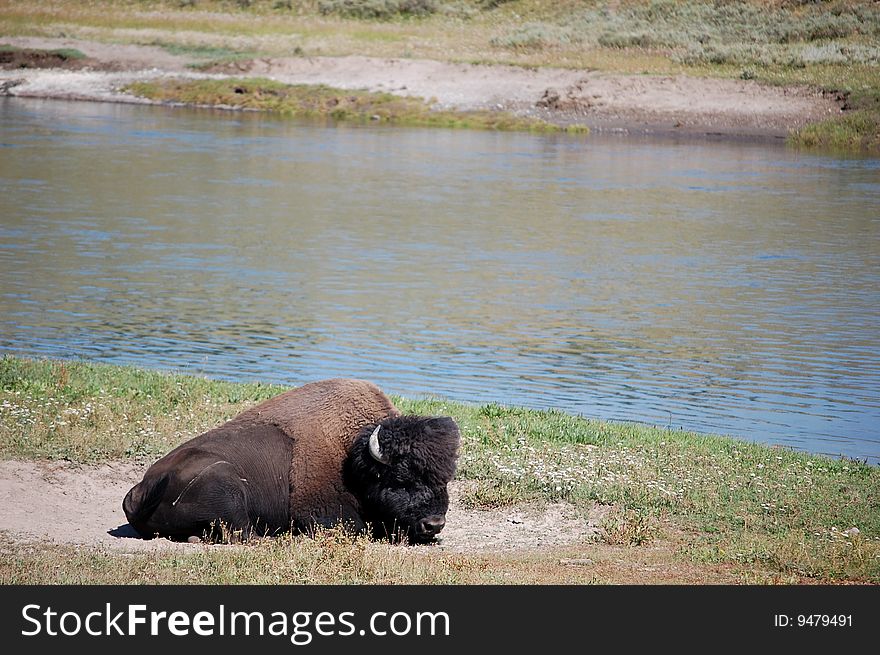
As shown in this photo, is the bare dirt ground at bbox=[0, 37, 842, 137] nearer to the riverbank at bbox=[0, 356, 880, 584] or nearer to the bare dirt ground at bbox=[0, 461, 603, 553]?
the riverbank at bbox=[0, 356, 880, 584]

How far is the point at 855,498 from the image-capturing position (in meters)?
9.84

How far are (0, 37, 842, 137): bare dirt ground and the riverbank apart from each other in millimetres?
35918

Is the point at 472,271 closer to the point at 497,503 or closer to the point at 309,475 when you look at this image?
the point at 497,503

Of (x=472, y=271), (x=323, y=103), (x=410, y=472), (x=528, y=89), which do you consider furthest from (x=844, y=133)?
(x=410, y=472)

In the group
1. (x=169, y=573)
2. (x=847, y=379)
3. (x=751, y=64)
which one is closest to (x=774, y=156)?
(x=751, y=64)

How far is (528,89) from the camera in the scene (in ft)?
163

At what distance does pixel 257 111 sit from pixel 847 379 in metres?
A: 39.1

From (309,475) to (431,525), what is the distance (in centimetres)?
95

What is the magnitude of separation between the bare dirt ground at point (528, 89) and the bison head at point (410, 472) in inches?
1539

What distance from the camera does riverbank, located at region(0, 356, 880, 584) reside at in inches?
287

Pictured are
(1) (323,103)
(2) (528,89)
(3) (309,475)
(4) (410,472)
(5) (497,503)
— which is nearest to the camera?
(4) (410,472)

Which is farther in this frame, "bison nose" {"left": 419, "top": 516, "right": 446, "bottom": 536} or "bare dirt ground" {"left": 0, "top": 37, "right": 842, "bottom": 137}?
"bare dirt ground" {"left": 0, "top": 37, "right": 842, "bottom": 137}

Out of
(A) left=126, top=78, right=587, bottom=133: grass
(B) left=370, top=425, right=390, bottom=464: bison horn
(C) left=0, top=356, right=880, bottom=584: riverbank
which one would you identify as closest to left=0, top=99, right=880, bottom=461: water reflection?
(C) left=0, top=356, right=880, bottom=584: riverbank

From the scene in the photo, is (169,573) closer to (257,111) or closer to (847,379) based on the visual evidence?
(847,379)
